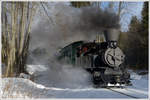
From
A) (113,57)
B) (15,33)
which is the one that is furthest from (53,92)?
(15,33)

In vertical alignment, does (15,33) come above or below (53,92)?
above

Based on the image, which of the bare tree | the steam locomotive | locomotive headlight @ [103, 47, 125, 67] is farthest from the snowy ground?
the bare tree

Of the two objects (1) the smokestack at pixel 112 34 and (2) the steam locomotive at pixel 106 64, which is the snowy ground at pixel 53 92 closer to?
(2) the steam locomotive at pixel 106 64

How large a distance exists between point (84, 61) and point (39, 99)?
15.9ft

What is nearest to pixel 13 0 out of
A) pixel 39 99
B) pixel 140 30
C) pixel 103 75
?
pixel 103 75

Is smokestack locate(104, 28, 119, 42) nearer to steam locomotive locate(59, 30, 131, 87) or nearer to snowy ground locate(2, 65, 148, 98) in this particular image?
steam locomotive locate(59, 30, 131, 87)

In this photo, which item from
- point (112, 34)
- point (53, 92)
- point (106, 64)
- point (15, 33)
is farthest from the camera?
point (15, 33)

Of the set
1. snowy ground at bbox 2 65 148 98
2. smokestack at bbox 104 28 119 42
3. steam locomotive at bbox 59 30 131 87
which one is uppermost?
smokestack at bbox 104 28 119 42

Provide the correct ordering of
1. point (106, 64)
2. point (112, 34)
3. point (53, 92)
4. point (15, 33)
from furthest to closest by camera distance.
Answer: point (15, 33)
point (112, 34)
point (106, 64)
point (53, 92)

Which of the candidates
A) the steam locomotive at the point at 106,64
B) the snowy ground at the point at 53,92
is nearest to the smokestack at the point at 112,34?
the steam locomotive at the point at 106,64

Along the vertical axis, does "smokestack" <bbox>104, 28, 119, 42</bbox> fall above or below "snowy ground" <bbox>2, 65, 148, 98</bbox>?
above

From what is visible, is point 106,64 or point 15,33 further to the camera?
point 15,33

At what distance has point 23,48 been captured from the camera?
16.0 metres

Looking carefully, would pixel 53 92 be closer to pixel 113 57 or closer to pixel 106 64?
pixel 106 64
